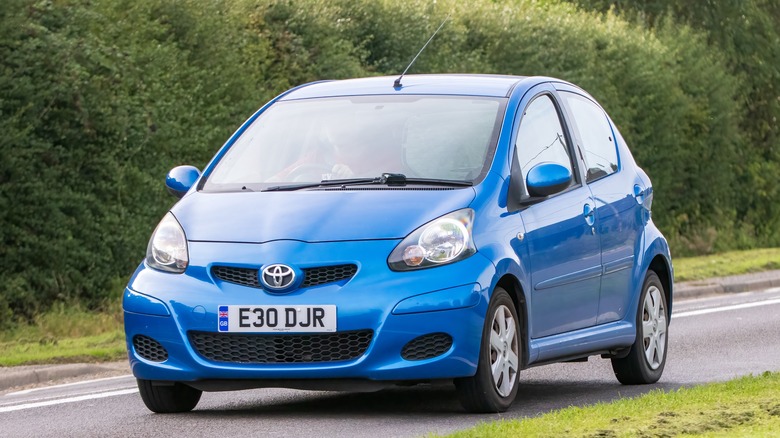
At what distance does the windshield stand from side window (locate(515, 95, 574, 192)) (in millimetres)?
221

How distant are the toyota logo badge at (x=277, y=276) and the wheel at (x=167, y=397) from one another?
3.37ft

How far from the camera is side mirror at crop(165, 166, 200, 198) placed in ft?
32.8

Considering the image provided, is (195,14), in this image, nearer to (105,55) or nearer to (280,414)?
(105,55)

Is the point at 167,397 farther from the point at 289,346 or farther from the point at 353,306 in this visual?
the point at 353,306

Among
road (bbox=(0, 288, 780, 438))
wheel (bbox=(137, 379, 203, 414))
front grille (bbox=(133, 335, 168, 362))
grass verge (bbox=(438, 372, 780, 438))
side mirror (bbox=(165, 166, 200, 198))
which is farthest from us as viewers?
side mirror (bbox=(165, 166, 200, 198))

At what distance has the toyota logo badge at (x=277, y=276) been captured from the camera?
8641 millimetres

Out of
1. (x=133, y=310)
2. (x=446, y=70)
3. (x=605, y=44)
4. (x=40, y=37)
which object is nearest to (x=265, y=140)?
(x=133, y=310)

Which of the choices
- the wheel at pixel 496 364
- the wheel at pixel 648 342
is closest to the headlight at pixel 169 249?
the wheel at pixel 496 364

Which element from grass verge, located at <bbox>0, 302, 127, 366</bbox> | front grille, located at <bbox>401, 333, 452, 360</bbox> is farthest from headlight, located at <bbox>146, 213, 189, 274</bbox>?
grass verge, located at <bbox>0, 302, 127, 366</bbox>

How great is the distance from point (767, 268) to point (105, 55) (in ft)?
37.2

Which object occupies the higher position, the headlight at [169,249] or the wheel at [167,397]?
the headlight at [169,249]

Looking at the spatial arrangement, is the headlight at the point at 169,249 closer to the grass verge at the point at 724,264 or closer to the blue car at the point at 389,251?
the blue car at the point at 389,251

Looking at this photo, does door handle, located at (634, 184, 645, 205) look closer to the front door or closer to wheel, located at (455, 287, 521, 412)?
the front door

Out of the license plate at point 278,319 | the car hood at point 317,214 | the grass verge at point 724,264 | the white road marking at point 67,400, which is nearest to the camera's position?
the license plate at point 278,319
